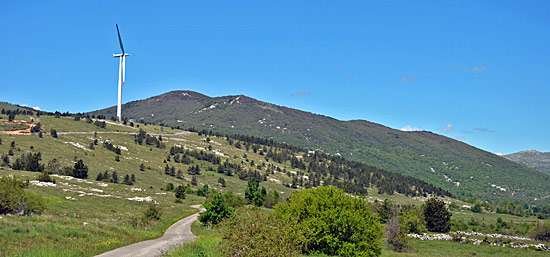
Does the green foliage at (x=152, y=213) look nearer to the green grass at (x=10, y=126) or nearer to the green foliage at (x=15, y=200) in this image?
the green foliage at (x=15, y=200)

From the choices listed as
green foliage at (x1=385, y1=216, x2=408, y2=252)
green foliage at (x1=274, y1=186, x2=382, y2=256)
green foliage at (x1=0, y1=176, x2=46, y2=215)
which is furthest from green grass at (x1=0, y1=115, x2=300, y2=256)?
green foliage at (x1=385, y1=216, x2=408, y2=252)

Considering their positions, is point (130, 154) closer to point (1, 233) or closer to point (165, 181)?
point (165, 181)

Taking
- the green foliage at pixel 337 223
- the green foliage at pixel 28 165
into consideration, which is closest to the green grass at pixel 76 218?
the green foliage at pixel 28 165

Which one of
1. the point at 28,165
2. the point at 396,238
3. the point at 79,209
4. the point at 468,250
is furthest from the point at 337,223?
the point at 28,165

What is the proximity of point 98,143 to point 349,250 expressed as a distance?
18029cm

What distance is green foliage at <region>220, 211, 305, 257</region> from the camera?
55.5 ft

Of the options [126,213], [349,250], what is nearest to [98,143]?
[126,213]

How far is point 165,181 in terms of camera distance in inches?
6309

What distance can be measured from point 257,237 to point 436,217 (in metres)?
114

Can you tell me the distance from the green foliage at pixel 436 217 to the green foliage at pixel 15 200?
333 ft

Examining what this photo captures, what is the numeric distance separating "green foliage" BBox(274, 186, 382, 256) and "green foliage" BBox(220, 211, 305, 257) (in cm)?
1816

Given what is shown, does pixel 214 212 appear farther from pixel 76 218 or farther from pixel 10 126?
pixel 10 126

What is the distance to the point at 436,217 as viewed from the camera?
11894 centimetres

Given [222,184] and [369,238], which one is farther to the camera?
[222,184]
